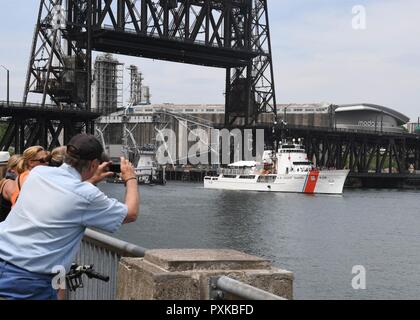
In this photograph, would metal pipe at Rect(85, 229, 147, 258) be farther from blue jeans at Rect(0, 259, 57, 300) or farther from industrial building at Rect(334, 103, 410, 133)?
industrial building at Rect(334, 103, 410, 133)

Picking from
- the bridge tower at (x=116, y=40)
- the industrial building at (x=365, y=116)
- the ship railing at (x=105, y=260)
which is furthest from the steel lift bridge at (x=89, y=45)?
the industrial building at (x=365, y=116)

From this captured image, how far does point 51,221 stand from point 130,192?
21.1 inches

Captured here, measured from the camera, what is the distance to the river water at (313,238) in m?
22.2

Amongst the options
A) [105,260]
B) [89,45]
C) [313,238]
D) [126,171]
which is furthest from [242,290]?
[89,45]

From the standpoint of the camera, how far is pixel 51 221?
13.8 feet

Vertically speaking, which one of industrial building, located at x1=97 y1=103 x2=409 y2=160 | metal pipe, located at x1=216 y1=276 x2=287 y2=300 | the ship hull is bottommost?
the ship hull

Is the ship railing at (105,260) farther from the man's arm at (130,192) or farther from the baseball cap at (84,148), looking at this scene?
the baseball cap at (84,148)

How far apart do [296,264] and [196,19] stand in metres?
53.7

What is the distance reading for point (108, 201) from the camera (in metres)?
4.27

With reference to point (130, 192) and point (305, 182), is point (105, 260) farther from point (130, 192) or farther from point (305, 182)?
Answer: point (305, 182)

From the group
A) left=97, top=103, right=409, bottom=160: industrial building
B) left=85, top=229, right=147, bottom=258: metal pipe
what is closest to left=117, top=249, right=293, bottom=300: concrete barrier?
left=85, top=229, right=147, bottom=258: metal pipe

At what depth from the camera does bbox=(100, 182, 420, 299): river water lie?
874 inches

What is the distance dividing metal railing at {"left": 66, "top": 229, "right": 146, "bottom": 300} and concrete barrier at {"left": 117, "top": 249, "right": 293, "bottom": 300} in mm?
614

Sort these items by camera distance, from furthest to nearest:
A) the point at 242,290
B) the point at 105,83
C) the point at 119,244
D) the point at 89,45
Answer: the point at 105,83 → the point at 89,45 → the point at 119,244 → the point at 242,290
